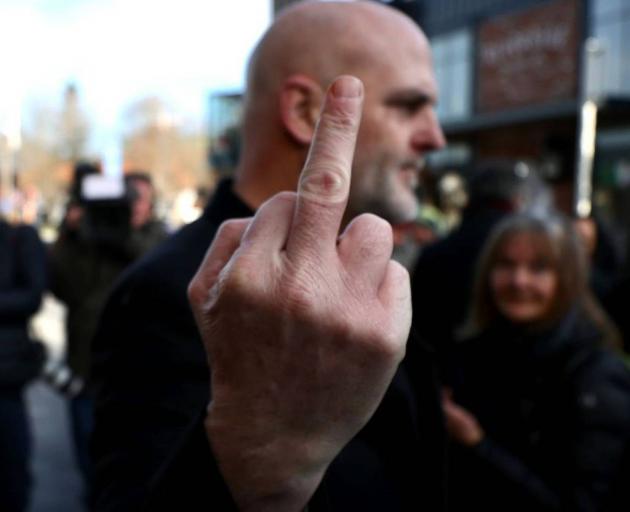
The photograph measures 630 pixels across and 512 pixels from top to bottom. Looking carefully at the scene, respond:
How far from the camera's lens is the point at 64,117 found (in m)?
48.6

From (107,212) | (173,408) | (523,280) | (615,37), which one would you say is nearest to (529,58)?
(615,37)

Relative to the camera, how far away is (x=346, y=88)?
0.86 m

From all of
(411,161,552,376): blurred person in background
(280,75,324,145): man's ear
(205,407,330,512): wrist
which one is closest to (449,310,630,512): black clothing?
(411,161,552,376): blurred person in background

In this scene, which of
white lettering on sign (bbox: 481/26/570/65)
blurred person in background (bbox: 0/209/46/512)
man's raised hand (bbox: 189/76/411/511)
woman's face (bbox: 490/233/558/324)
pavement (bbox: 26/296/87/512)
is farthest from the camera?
white lettering on sign (bbox: 481/26/570/65)

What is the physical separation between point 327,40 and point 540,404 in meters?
1.23

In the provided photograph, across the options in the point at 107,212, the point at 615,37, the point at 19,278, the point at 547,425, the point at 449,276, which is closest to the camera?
the point at 547,425

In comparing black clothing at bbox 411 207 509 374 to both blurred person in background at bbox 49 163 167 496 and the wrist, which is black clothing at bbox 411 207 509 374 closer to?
blurred person in background at bbox 49 163 167 496

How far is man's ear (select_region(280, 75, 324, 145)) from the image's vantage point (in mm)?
1667

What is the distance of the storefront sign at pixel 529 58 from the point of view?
86.2 feet

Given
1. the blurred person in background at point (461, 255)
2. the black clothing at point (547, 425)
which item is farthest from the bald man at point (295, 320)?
the blurred person in background at point (461, 255)

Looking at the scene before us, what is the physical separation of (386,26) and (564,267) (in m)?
1.37

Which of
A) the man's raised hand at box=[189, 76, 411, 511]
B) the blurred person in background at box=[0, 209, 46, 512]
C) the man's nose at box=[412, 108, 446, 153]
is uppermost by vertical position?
the man's nose at box=[412, 108, 446, 153]

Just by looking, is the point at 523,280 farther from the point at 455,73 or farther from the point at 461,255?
the point at 455,73

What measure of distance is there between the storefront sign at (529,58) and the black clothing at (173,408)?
26.2 meters
